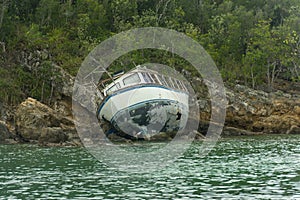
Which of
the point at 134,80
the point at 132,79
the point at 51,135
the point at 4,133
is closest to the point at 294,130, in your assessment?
the point at 134,80

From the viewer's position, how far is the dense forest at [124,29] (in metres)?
68.6

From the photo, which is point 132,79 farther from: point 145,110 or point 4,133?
point 4,133

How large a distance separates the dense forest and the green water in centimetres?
2607

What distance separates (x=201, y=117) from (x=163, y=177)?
119ft

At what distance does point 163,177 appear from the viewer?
30.6 meters

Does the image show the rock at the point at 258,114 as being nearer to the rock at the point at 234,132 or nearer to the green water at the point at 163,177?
the rock at the point at 234,132

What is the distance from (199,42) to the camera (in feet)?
266

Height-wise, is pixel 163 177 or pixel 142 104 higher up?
pixel 142 104

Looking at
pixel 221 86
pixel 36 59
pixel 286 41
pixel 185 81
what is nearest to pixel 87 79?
pixel 36 59

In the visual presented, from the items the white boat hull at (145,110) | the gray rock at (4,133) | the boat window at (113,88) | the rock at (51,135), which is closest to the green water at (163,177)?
the rock at (51,135)

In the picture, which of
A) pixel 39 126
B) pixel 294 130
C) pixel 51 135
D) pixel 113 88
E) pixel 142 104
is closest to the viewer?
pixel 51 135

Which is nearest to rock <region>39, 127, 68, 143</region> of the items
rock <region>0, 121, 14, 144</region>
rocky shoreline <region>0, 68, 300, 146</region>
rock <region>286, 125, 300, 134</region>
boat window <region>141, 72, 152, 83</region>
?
rocky shoreline <region>0, 68, 300, 146</region>

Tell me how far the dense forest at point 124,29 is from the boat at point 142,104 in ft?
38.0

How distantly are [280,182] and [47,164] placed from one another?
16268mm
